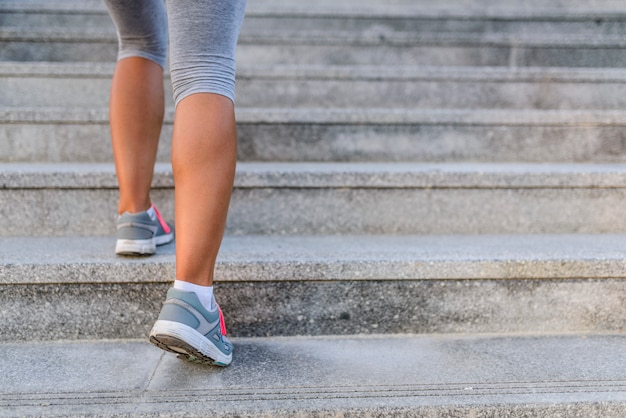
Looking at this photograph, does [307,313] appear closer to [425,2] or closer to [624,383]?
[624,383]

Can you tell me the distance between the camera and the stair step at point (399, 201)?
141cm

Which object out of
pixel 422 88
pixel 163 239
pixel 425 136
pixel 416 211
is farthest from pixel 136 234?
pixel 422 88

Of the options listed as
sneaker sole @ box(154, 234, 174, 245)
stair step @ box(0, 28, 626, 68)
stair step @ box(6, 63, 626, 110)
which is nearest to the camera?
sneaker sole @ box(154, 234, 174, 245)

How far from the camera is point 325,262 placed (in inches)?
46.4

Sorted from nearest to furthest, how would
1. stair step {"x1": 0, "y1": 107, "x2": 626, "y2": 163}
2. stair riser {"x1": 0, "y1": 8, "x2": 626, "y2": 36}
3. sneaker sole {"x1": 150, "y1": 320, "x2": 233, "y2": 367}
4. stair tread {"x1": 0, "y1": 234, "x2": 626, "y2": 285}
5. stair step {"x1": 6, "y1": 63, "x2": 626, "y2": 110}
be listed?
sneaker sole {"x1": 150, "y1": 320, "x2": 233, "y2": 367} < stair tread {"x1": 0, "y1": 234, "x2": 626, "y2": 285} < stair step {"x1": 0, "y1": 107, "x2": 626, "y2": 163} < stair step {"x1": 6, "y1": 63, "x2": 626, "y2": 110} < stair riser {"x1": 0, "y1": 8, "x2": 626, "y2": 36}

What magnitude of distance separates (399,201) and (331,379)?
0.59 m

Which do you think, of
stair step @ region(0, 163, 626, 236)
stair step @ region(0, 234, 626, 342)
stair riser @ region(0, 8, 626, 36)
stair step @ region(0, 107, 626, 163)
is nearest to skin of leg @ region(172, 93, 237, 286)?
stair step @ region(0, 234, 626, 342)

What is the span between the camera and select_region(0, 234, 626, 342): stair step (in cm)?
115

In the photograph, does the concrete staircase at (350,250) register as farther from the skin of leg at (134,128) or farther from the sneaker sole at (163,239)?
the skin of leg at (134,128)

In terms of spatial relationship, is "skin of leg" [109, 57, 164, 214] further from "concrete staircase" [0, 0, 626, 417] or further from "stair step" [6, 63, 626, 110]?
"stair step" [6, 63, 626, 110]

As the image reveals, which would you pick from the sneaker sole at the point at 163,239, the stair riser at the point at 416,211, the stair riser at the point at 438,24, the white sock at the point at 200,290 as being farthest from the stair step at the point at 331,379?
the stair riser at the point at 438,24

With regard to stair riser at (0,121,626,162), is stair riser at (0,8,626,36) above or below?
above

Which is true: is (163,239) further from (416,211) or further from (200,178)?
(416,211)

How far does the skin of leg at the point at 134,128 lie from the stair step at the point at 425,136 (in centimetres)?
36
